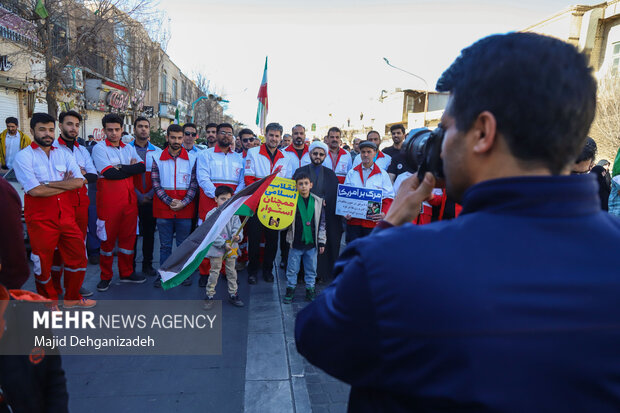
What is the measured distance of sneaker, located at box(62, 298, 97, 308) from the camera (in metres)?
4.66

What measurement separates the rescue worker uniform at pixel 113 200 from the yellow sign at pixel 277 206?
1827 mm

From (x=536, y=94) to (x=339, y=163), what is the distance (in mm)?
6431

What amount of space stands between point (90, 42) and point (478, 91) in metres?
13.5

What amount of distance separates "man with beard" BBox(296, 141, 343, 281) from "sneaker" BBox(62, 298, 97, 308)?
117 inches

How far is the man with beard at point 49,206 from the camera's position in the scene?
4.33 meters

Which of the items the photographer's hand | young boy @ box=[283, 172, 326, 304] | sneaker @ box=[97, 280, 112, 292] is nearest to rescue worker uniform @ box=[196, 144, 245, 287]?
young boy @ box=[283, 172, 326, 304]

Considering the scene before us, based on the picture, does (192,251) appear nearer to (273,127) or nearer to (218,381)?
(218,381)

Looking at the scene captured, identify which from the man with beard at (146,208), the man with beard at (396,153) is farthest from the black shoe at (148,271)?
the man with beard at (396,153)

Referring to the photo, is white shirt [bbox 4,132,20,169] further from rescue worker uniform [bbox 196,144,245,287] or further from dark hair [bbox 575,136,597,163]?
dark hair [bbox 575,136,597,163]

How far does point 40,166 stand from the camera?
4.43m

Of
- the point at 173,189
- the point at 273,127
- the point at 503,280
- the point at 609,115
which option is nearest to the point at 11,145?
the point at 173,189

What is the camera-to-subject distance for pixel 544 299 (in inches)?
27.9

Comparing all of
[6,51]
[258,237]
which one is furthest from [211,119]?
[258,237]

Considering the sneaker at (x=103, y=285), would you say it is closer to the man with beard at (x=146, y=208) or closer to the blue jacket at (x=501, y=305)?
the man with beard at (x=146, y=208)
